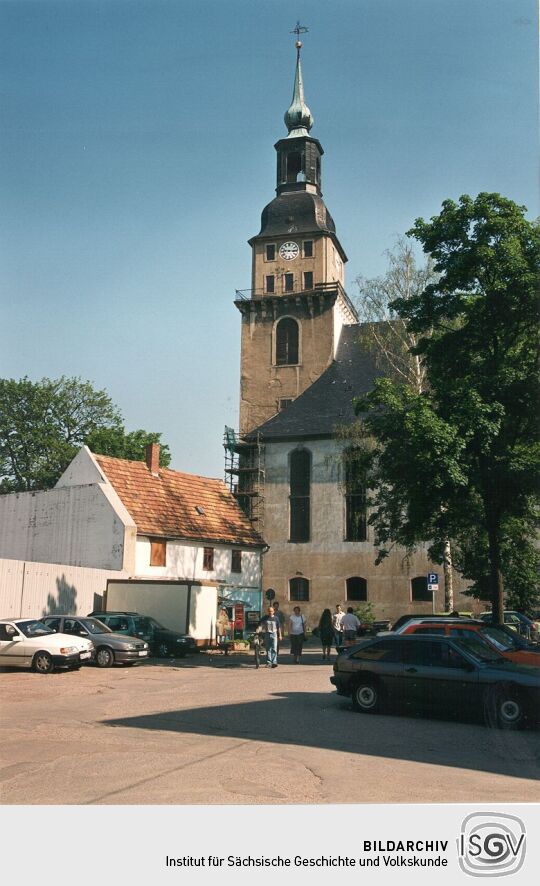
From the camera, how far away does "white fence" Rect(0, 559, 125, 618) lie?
27.3m

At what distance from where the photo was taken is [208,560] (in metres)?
40.9

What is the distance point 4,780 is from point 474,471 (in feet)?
51.2

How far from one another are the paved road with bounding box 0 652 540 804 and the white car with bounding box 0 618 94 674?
3.65 metres

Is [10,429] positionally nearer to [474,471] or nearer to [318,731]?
[474,471]

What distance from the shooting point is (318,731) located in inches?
448

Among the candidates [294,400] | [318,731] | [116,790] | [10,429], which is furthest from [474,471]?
[10,429]

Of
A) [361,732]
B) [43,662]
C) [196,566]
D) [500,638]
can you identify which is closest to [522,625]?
[500,638]

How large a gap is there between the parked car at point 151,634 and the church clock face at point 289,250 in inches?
1452

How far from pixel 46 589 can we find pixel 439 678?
1947 cm

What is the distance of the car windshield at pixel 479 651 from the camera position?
12.8 metres

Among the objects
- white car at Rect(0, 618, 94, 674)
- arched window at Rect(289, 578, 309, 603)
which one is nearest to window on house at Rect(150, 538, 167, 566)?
arched window at Rect(289, 578, 309, 603)

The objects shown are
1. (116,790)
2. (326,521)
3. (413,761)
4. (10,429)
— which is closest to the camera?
(116,790)

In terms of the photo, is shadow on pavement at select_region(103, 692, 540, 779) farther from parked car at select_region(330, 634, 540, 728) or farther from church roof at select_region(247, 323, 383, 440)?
church roof at select_region(247, 323, 383, 440)

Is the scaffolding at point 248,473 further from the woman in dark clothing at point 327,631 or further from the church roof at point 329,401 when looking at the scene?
the woman in dark clothing at point 327,631
